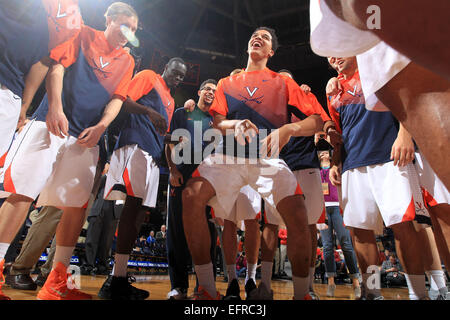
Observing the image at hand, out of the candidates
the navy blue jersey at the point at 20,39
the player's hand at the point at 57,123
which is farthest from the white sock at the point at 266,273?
the navy blue jersey at the point at 20,39

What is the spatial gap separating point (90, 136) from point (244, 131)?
2.81ft

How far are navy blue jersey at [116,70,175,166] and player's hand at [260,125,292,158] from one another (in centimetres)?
86

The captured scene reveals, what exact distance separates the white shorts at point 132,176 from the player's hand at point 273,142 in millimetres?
807

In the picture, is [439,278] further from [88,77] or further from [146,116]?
[88,77]

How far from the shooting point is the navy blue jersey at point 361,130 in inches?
66.6

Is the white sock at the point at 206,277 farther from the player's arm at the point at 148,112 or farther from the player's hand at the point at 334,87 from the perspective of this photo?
the player's hand at the point at 334,87

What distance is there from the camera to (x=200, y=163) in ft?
5.82

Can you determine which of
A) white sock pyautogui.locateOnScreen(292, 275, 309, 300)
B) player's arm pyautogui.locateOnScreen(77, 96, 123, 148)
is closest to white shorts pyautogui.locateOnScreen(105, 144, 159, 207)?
player's arm pyautogui.locateOnScreen(77, 96, 123, 148)

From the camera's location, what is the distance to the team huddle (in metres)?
1.38

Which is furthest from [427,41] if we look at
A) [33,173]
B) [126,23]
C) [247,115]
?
[126,23]

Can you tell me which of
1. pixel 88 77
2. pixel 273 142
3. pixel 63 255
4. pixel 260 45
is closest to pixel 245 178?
pixel 273 142

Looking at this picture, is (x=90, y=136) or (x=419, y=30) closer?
(x=419, y=30)

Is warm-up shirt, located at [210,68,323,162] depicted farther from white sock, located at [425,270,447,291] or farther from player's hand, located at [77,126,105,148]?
white sock, located at [425,270,447,291]
